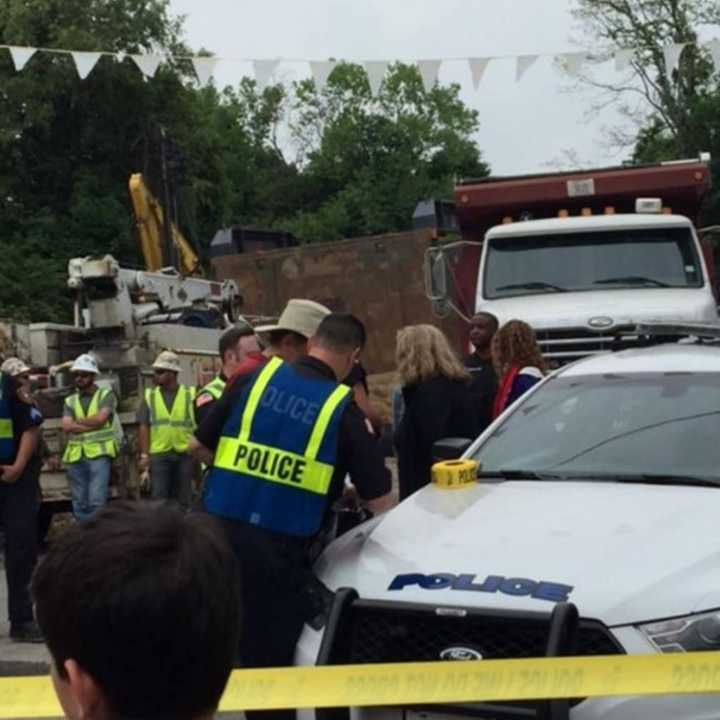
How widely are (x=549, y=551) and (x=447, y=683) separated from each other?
0.63 metres

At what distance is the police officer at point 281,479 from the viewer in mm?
5039

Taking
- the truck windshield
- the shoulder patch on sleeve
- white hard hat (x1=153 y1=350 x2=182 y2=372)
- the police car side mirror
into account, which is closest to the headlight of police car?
the police car side mirror

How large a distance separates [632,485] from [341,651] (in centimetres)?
137

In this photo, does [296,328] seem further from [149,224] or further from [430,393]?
[149,224]

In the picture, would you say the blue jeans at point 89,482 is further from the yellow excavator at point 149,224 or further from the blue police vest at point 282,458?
the yellow excavator at point 149,224

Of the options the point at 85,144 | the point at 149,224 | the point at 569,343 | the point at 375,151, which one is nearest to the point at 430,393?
the point at 569,343

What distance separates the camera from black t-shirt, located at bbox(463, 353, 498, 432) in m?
8.22

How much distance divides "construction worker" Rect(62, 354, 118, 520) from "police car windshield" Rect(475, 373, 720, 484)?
589 cm

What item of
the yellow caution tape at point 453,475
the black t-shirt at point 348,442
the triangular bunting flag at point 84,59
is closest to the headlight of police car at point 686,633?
the black t-shirt at point 348,442

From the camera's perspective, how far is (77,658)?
1.80 metres

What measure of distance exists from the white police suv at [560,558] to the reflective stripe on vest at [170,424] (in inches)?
236

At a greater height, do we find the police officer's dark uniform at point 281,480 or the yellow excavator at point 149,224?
the yellow excavator at point 149,224

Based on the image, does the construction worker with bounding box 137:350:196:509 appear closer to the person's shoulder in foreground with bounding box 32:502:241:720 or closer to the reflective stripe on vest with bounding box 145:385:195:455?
the reflective stripe on vest with bounding box 145:385:195:455

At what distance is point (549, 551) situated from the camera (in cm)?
452
